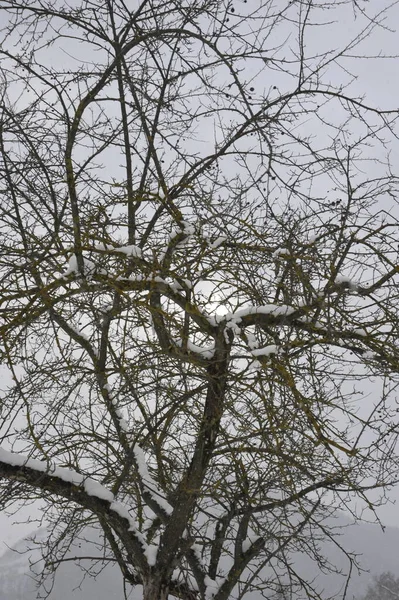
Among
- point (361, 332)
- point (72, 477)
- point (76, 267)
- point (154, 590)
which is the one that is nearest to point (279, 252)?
point (361, 332)

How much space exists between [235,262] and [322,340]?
2.44 ft

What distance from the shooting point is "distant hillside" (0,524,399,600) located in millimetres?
45406

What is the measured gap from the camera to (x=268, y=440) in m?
3.09

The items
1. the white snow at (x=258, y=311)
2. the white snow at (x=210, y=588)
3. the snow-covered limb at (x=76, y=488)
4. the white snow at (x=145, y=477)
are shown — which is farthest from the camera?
the white snow at (x=210, y=588)

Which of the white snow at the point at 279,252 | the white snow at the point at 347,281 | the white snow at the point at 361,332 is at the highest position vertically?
the white snow at the point at 279,252

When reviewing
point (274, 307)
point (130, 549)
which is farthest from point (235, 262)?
point (130, 549)

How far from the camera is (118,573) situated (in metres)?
54.6

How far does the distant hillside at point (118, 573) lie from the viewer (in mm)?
45406

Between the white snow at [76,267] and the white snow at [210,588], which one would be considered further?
the white snow at [210,588]

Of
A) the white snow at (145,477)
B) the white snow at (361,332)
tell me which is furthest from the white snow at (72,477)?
the white snow at (361,332)

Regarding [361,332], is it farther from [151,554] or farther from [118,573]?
[118,573]

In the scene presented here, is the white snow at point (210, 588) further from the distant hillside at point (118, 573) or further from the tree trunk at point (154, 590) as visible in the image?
the distant hillside at point (118, 573)

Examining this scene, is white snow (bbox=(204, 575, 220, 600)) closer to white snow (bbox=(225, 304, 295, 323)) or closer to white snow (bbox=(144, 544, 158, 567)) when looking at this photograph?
white snow (bbox=(144, 544, 158, 567))

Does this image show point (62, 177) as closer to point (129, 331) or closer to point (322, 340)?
point (129, 331)
